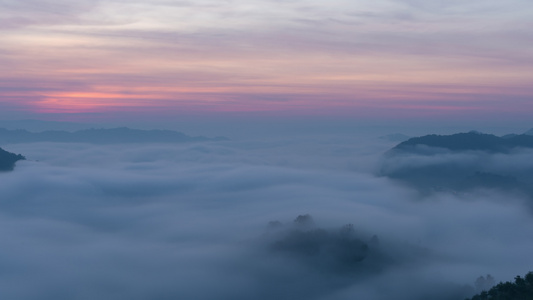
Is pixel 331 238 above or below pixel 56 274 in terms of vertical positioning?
above

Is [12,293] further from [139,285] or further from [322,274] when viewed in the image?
[322,274]

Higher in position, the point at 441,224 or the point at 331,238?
the point at 331,238

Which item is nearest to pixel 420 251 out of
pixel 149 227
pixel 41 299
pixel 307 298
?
pixel 307 298

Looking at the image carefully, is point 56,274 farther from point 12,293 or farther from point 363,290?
point 363,290

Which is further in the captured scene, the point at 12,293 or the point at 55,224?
the point at 55,224

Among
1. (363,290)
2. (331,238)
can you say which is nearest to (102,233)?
(331,238)

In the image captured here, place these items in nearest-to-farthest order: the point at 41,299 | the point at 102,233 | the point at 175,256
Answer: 1. the point at 41,299
2. the point at 175,256
3. the point at 102,233

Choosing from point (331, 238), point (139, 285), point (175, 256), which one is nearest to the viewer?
point (139, 285)

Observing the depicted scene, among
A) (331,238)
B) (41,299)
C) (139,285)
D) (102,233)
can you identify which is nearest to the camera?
(41,299)

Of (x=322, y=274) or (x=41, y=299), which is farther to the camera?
(x=322, y=274)
